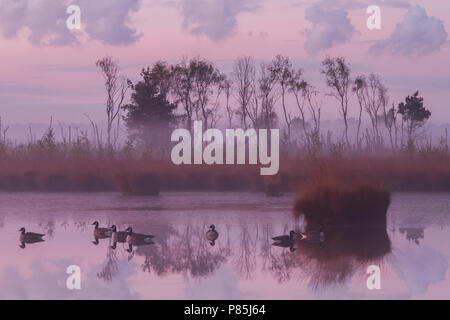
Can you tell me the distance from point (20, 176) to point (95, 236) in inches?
515

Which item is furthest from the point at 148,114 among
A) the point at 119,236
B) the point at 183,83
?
the point at 119,236

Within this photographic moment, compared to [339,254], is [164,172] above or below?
above

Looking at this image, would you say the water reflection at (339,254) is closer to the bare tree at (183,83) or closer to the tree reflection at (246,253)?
the tree reflection at (246,253)

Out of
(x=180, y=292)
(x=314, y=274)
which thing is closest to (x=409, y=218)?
(x=314, y=274)

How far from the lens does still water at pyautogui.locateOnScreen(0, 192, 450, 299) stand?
9.32 m

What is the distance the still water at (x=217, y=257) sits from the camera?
932cm

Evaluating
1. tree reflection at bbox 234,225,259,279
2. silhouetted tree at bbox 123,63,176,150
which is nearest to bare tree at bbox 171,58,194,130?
silhouetted tree at bbox 123,63,176,150

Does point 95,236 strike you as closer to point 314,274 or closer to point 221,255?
point 221,255

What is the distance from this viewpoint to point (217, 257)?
11984 mm

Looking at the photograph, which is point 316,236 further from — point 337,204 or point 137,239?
point 137,239

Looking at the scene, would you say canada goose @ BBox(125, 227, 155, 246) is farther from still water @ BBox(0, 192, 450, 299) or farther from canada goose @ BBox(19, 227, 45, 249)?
canada goose @ BBox(19, 227, 45, 249)

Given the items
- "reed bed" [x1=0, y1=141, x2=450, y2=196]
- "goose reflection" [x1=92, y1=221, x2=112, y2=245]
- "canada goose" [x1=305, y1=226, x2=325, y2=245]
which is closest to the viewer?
"canada goose" [x1=305, y1=226, x2=325, y2=245]

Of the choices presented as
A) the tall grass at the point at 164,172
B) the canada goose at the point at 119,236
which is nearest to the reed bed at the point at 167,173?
the tall grass at the point at 164,172

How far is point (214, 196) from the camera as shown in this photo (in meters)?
22.9
